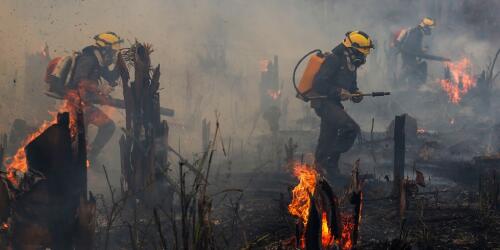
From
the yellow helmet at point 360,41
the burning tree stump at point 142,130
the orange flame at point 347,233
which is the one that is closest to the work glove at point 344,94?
the yellow helmet at point 360,41

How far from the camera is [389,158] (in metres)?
9.48

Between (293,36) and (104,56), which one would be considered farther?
(293,36)

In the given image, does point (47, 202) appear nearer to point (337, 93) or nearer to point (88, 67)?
point (88, 67)

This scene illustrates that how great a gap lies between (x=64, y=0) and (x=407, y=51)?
14.6 metres

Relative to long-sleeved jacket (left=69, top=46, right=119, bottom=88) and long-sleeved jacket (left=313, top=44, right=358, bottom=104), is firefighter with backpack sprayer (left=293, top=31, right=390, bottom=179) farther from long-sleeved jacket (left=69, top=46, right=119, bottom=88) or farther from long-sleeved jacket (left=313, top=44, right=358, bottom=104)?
long-sleeved jacket (left=69, top=46, right=119, bottom=88)

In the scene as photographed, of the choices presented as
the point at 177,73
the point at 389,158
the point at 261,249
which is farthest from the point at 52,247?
the point at 177,73

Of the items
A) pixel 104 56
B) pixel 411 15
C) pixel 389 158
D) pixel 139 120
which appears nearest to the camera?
pixel 139 120

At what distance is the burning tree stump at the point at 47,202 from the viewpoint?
4.40m

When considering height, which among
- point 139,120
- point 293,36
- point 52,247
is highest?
point 293,36

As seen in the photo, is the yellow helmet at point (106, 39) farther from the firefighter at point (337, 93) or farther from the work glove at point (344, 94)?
the work glove at point (344, 94)

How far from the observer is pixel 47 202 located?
4.41m

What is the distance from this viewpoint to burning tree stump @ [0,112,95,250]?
173 inches

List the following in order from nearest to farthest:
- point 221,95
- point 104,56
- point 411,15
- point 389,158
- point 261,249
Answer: point 261,249 → point 104,56 → point 389,158 → point 221,95 → point 411,15

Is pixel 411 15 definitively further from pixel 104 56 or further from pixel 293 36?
pixel 104 56
